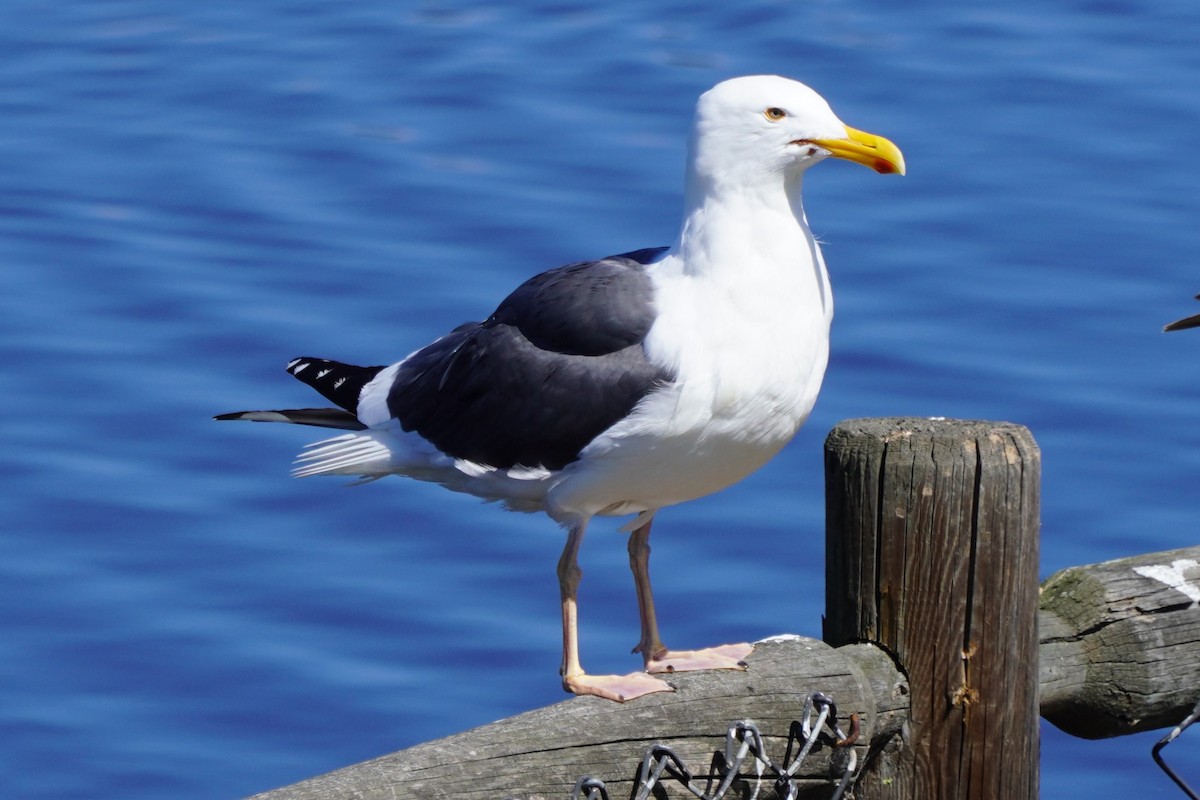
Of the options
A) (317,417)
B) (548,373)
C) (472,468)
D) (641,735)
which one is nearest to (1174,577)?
(641,735)

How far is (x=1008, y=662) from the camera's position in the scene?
369 centimetres

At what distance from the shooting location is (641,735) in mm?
3500

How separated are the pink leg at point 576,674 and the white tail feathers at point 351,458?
51 cm

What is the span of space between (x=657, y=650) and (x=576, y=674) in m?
0.22

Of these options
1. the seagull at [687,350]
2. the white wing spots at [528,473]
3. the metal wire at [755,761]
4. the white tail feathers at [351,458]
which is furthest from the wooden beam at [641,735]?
the white tail feathers at [351,458]

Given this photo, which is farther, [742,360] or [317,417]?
[317,417]

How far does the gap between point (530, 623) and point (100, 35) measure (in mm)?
6394

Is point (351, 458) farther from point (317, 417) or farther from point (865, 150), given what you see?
point (865, 150)

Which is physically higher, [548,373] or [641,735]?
[548,373]

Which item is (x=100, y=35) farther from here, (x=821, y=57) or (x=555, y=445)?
(x=555, y=445)

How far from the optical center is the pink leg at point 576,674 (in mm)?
3725

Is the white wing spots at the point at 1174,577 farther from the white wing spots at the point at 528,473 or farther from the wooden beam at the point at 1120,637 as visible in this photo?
the white wing spots at the point at 528,473

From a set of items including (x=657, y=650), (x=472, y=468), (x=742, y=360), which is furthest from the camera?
(x=472, y=468)

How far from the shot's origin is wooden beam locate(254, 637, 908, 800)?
3.21 meters
